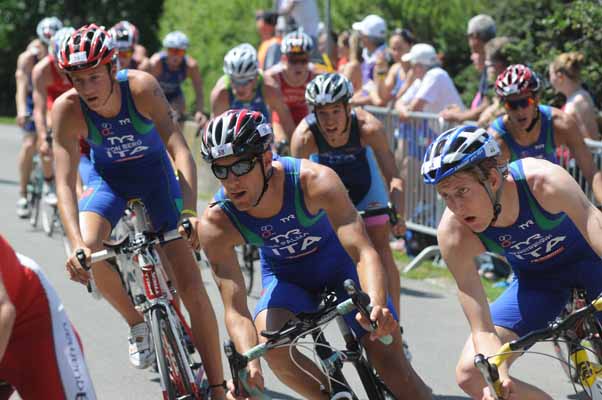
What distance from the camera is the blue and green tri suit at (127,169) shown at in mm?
7191

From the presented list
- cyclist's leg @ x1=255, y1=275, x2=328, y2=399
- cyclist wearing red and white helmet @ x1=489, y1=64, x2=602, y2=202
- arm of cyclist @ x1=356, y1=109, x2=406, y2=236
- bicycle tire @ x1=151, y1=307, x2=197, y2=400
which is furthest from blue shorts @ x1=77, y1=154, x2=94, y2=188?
cyclist wearing red and white helmet @ x1=489, y1=64, x2=602, y2=202

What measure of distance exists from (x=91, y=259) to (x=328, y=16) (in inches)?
360

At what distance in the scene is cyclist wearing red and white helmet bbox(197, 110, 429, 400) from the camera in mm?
5441

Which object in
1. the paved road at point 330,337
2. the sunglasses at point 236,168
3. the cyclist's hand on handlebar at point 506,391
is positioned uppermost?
the sunglasses at point 236,168

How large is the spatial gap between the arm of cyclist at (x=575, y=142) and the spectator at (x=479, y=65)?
2.88 m

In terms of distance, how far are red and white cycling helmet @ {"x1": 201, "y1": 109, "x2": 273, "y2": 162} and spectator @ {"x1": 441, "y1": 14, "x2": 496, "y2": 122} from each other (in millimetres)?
6070

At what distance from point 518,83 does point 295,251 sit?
3.14 metres

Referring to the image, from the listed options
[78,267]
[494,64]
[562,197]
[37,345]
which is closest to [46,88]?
[494,64]

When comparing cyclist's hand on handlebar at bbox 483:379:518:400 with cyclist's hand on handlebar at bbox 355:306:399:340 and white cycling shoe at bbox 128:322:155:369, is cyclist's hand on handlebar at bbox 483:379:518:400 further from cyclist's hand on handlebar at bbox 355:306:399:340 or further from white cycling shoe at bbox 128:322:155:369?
white cycling shoe at bbox 128:322:155:369

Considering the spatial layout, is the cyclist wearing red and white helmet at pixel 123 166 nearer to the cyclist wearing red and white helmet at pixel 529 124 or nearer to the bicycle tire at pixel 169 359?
the bicycle tire at pixel 169 359

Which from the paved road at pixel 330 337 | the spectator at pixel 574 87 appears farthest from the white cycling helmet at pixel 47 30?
the spectator at pixel 574 87

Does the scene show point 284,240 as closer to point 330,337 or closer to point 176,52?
point 330,337

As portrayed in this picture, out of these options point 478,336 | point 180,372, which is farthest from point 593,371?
point 180,372

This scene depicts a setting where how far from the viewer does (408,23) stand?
1830 cm
